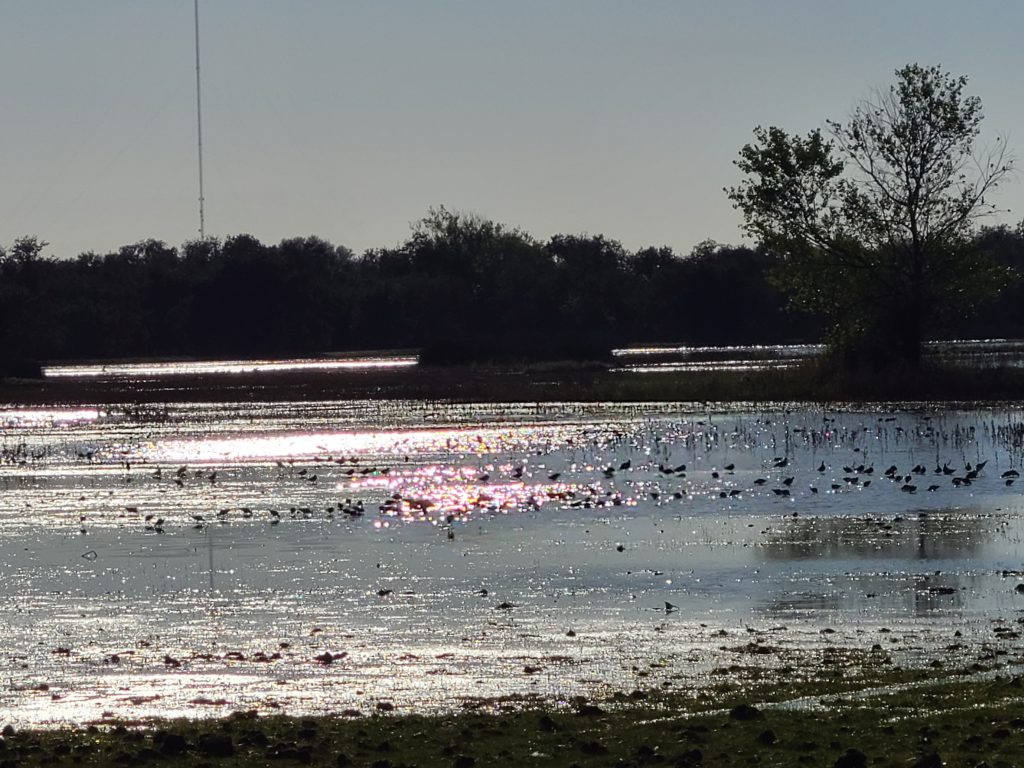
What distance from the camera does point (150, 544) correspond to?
26.5 metres

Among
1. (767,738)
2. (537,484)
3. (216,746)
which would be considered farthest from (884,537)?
(216,746)

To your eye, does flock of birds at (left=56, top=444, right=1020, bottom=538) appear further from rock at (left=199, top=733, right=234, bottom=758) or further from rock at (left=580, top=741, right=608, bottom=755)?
rock at (left=580, top=741, right=608, bottom=755)

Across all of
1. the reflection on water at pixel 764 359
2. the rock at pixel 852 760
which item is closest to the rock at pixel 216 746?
the rock at pixel 852 760

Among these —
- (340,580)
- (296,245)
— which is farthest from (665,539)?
(296,245)

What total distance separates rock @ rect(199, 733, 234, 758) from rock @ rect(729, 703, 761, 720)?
3468 millimetres

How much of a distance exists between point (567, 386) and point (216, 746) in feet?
210

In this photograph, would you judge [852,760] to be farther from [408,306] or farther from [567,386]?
[408,306]

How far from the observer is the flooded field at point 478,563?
15.1 metres

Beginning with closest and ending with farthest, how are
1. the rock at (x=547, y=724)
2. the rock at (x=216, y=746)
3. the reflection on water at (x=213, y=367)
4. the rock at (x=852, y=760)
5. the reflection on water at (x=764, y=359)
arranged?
the rock at (x=852, y=760) → the rock at (x=216, y=746) → the rock at (x=547, y=724) → the reflection on water at (x=764, y=359) → the reflection on water at (x=213, y=367)

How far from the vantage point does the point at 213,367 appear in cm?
11988

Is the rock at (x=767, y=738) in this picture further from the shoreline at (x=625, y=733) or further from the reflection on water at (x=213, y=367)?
the reflection on water at (x=213, y=367)

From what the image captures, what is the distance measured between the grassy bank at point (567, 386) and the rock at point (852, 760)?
54718mm

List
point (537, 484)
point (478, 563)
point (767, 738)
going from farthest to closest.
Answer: point (537, 484) → point (478, 563) → point (767, 738)

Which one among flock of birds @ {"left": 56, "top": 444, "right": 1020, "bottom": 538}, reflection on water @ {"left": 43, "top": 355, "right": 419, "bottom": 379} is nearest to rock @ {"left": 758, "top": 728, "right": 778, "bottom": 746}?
flock of birds @ {"left": 56, "top": 444, "right": 1020, "bottom": 538}
